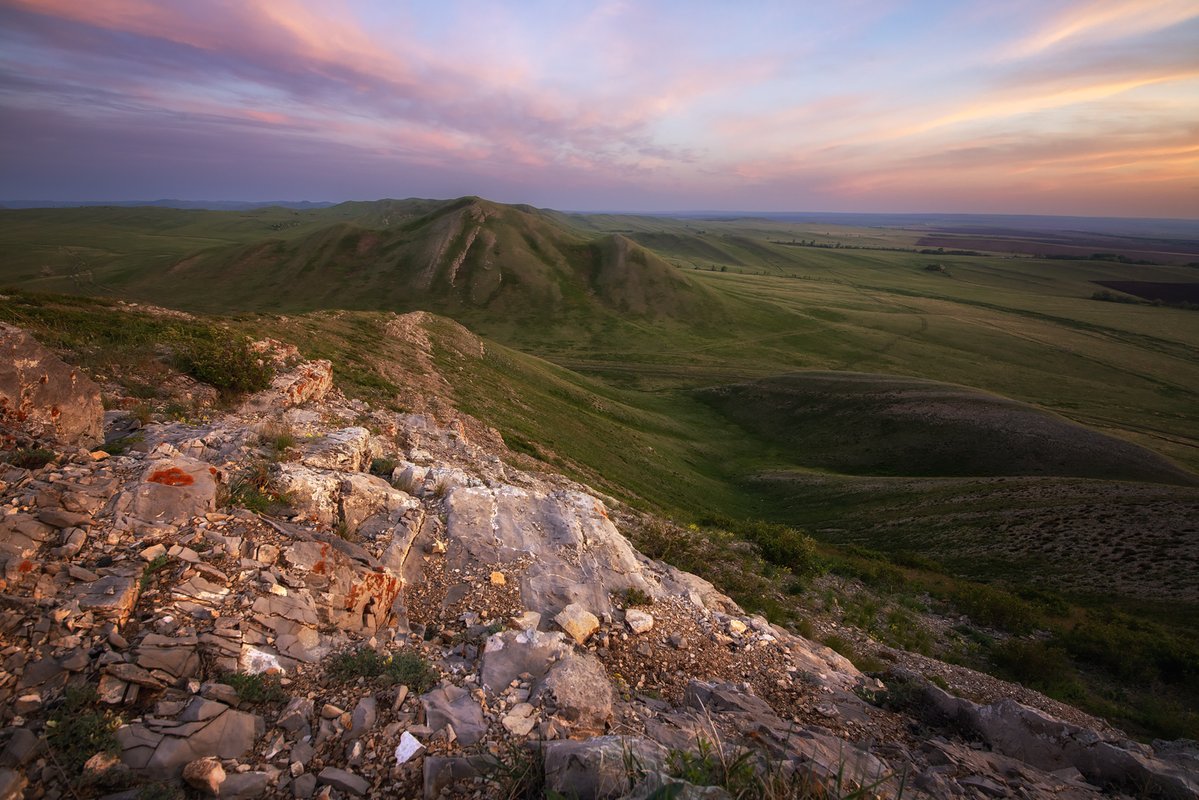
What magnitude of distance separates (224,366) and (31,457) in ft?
26.7

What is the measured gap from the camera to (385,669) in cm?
729

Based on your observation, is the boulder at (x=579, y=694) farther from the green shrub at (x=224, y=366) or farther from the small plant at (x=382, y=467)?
the green shrub at (x=224, y=366)

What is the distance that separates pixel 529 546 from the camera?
12.2 metres

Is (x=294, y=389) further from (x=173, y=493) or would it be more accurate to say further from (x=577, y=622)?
(x=577, y=622)

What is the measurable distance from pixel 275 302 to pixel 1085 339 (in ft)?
547

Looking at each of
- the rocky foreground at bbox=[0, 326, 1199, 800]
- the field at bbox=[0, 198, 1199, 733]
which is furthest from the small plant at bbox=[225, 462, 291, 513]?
the field at bbox=[0, 198, 1199, 733]

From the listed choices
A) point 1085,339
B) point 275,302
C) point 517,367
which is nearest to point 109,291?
point 275,302

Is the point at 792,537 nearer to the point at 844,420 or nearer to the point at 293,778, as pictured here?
the point at 293,778

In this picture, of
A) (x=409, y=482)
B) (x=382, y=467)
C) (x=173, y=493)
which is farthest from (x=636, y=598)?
(x=173, y=493)

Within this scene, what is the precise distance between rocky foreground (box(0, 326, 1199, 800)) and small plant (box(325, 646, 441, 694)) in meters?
0.03

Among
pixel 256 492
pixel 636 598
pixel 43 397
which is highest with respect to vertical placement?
pixel 43 397

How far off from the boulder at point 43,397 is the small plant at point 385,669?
7173mm

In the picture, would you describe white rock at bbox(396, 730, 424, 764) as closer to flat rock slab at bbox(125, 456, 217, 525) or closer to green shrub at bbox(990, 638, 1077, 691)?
flat rock slab at bbox(125, 456, 217, 525)

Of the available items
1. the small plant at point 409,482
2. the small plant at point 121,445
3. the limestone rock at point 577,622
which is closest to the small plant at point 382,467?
the small plant at point 409,482
